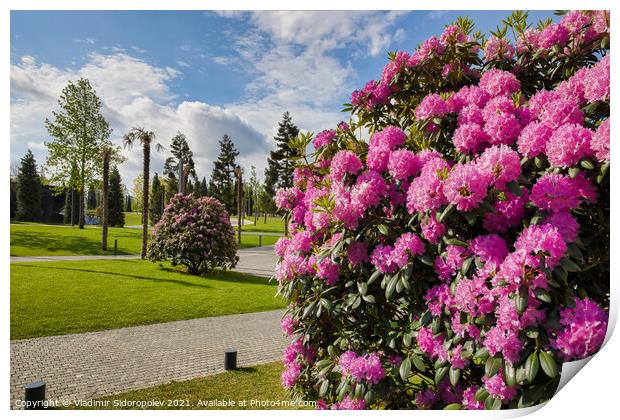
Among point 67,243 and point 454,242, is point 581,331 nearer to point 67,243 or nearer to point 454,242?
point 454,242

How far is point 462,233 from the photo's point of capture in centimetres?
174

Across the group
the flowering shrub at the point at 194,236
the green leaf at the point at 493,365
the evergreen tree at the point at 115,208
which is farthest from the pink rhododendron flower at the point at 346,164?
the evergreen tree at the point at 115,208

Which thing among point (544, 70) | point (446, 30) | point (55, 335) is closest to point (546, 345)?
point (544, 70)

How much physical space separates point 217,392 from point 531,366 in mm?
2429

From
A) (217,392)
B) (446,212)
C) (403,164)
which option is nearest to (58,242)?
(217,392)

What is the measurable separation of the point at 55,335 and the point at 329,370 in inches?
160

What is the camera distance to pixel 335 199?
6.23ft

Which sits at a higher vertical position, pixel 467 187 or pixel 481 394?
pixel 467 187

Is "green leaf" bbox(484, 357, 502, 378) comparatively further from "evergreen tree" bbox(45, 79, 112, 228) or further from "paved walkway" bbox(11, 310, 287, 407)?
"evergreen tree" bbox(45, 79, 112, 228)

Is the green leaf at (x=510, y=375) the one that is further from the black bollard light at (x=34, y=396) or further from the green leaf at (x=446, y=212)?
the black bollard light at (x=34, y=396)

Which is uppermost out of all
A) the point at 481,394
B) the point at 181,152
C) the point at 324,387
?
the point at 181,152

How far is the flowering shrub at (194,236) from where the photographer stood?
970 cm

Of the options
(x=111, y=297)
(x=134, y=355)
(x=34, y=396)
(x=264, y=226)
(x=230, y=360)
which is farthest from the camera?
(x=264, y=226)

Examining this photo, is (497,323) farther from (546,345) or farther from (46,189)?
(46,189)
